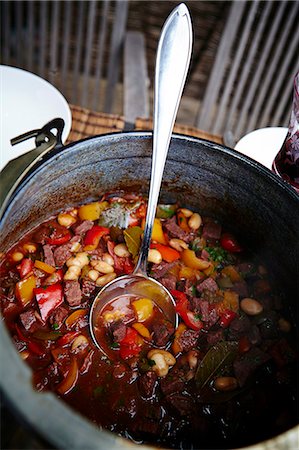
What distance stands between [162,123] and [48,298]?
0.60m

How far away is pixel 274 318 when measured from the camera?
1578 mm

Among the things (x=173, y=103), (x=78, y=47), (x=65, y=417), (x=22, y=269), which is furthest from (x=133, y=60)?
(x=65, y=417)

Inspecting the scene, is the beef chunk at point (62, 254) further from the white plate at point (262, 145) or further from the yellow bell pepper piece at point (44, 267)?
the white plate at point (262, 145)

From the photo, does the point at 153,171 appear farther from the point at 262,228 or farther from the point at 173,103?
the point at 262,228

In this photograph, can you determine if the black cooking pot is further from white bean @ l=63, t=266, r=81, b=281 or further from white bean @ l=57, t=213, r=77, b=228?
white bean @ l=63, t=266, r=81, b=281

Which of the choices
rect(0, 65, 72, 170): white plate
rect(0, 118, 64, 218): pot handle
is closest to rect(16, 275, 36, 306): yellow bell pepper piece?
rect(0, 118, 64, 218): pot handle

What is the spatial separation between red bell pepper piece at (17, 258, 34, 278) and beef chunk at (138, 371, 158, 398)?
0.46 meters

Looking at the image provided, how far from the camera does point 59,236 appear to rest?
168 cm

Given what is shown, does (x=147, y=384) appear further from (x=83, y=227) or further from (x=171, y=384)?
(x=83, y=227)

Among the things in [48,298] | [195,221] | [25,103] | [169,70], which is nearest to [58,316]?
[48,298]

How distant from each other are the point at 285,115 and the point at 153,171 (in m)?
2.65

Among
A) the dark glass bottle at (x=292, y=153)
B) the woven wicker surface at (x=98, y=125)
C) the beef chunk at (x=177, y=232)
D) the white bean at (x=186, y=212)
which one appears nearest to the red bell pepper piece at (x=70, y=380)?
the beef chunk at (x=177, y=232)

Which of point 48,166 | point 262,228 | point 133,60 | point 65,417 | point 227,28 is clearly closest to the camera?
point 65,417

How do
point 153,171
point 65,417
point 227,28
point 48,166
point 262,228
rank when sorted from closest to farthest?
point 65,417 < point 48,166 < point 153,171 < point 262,228 < point 227,28
